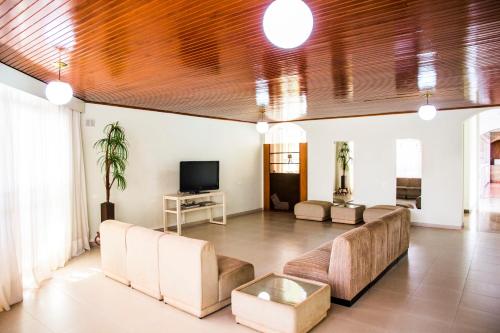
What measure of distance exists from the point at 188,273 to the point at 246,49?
2.34 metres

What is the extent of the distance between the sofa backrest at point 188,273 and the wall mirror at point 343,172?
6390 mm

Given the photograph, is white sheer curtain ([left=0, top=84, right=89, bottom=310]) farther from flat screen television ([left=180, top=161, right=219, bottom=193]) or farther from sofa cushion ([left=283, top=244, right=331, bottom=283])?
sofa cushion ([left=283, top=244, right=331, bottom=283])

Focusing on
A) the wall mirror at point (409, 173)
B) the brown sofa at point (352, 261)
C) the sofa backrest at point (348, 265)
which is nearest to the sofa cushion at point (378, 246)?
the brown sofa at point (352, 261)

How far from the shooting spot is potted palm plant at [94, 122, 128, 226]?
19.5 feet

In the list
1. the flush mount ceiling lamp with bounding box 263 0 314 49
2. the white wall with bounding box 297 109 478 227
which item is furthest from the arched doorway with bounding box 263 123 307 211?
the flush mount ceiling lamp with bounding box 263 0 314 49

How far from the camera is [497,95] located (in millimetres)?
5863

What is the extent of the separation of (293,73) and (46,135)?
3.67 m

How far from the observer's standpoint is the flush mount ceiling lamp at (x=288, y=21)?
1.81m

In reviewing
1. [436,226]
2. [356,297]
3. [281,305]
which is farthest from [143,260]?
[436,226]

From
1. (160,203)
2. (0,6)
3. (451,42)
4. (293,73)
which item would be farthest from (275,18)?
(160,203)

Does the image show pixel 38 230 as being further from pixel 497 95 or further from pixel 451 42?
pixel 497 95

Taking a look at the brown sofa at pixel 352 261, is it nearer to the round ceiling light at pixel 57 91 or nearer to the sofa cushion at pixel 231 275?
the sofa cushion at pixel 231 275

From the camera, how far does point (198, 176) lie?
7.86m

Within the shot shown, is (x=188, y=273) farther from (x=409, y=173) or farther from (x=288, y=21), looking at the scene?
(x=409, y=173)
